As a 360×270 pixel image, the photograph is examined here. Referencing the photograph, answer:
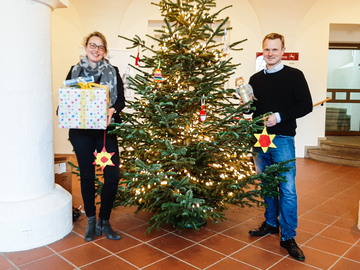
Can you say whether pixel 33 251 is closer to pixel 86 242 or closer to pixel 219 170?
pixel 86 242

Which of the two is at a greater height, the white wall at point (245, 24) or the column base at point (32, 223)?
the white wall at point (245, 24)

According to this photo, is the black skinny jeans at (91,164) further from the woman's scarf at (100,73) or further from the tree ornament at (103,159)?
the woman's scarf at (100,73)

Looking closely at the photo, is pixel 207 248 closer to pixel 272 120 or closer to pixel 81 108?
pixel 272 120

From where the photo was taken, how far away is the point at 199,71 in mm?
2902

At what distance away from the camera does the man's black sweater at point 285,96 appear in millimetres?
2459

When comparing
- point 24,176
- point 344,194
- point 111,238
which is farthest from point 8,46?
point 344,194

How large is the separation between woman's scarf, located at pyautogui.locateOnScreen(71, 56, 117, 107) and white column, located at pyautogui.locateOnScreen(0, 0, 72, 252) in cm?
34

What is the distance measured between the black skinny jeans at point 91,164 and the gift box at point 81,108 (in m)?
0.21

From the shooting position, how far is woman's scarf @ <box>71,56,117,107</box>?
2564 millimetres

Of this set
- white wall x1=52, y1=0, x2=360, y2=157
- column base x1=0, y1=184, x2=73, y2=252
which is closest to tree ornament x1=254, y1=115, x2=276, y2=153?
column base x1=0, y1=184, x2=73, y2=252

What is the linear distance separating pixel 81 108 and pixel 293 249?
1.93m

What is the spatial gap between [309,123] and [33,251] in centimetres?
670

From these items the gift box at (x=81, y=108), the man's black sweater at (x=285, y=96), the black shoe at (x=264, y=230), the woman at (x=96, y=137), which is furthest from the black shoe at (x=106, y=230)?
the man's black sweater at (x=285, y=96)

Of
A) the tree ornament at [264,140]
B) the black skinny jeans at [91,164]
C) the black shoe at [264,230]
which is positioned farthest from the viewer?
the black shoe at [264,230]
